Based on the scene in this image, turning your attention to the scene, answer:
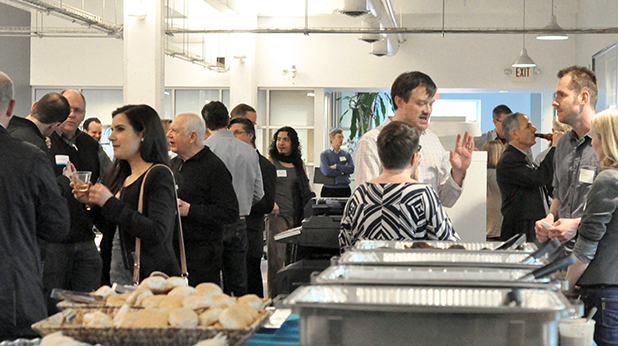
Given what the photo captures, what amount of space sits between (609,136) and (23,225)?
2233mm

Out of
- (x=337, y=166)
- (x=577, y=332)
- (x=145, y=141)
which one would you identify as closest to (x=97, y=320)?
(x=577, y=332)

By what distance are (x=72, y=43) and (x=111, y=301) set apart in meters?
13.2

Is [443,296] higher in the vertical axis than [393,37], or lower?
lower

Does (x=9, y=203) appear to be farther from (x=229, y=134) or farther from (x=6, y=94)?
(x=229, y=134)

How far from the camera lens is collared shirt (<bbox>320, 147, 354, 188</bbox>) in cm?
1088

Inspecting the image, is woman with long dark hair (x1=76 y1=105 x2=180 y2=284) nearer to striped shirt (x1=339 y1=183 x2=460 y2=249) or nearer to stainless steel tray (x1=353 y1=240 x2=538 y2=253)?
striped shirt (x1=339 y1=183 x2=460 y2=249)

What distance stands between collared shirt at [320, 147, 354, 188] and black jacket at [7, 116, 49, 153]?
7516 millimetres

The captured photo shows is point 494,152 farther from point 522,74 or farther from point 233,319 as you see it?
point 522,74

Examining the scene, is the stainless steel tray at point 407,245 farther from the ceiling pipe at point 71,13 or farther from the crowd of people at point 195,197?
the ceiling pipe at point 71,13

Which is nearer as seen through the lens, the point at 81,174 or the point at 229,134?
the point at 81,174

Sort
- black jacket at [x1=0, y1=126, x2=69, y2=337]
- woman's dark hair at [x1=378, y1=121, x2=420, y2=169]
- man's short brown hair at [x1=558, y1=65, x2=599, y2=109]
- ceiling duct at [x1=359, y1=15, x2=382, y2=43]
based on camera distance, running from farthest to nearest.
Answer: ceiling duct at [x1=359, y1=15, x2=382, y2=43]
man's short brown hair at [x1=558, y1=65, x2=599, y2=109]
woman's dark hair at [x1=378, y1=121, x2=420, y2=169]
black jacket at [x1=0, y1=126, x2=69, y2=337]

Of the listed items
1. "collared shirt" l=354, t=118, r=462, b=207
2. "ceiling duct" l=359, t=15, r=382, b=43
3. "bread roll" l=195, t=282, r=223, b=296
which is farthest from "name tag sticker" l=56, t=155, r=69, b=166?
"ceiling duct" l=359, t=15, r=382, b=43

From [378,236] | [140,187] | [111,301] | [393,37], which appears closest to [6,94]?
[140,187]

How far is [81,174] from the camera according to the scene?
2.65 meters
